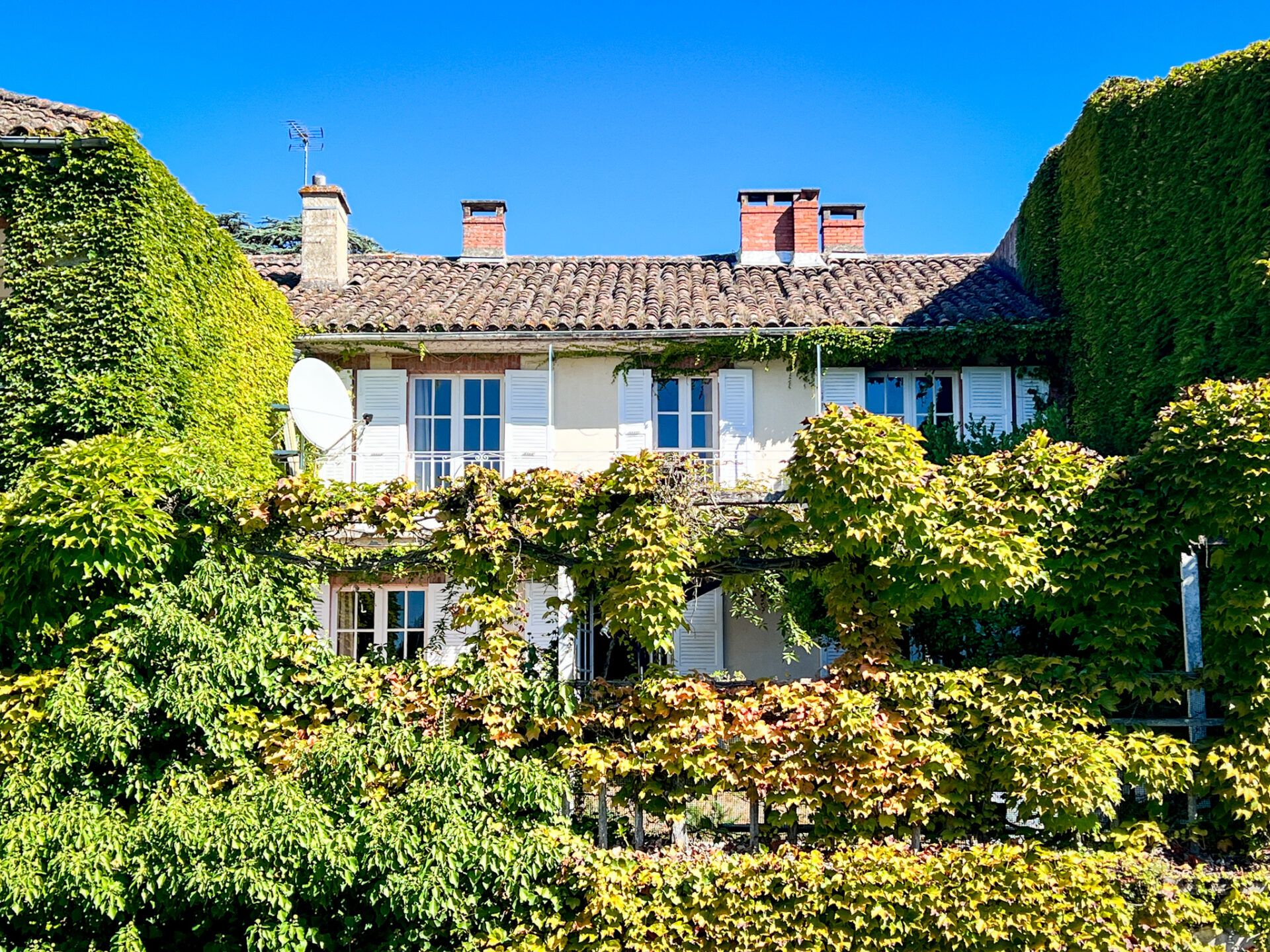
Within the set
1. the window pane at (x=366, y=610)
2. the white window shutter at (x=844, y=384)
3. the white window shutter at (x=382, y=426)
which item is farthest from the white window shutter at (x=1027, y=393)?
the window pane at (x=366, y=610)

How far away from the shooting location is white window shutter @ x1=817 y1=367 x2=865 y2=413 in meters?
14.8

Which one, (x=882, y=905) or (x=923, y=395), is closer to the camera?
(x=882, y=905)

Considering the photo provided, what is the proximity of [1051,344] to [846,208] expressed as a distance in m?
5.36

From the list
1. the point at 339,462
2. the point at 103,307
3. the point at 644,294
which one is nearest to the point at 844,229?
the point at 644,294

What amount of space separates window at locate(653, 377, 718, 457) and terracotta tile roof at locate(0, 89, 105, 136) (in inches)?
287

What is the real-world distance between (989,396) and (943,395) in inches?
22.7

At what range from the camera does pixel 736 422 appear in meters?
14.7

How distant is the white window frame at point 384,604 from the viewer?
571 inches

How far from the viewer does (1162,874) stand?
8.12 meters

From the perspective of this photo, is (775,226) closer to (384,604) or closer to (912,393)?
(912,393)

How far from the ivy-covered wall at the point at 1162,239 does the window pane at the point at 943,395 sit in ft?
5.03

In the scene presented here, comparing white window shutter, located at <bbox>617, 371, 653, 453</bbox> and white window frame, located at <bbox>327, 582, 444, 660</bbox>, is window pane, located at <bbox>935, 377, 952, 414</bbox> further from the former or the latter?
white window frame, located at <bbox>327, 582, 444, 660</bbox>

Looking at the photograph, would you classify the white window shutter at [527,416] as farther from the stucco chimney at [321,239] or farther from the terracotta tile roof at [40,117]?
the terracotta tile roof at [40,117]

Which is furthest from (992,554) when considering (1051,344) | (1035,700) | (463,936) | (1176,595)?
(1051,344)
